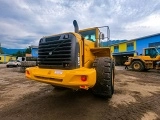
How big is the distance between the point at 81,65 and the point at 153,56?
14616mm

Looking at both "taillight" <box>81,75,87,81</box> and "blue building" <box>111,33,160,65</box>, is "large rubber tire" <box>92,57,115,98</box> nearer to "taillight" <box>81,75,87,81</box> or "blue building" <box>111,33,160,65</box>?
"taillight" <box>81,75,87,81</box>

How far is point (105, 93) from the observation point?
181 inches

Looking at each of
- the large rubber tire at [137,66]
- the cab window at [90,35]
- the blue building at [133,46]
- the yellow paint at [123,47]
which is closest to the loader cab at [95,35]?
the cab window at [90,35]

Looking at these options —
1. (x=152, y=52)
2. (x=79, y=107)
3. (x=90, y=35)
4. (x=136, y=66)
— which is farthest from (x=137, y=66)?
(x=79, y=107)

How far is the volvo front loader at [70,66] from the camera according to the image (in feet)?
12.2

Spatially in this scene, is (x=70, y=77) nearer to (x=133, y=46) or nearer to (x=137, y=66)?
(x=137, y=66)

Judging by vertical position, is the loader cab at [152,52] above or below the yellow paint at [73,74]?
above

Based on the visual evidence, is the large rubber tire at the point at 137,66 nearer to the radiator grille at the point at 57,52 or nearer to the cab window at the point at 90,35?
the cab window at the point at 90,35

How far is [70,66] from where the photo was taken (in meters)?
4.08

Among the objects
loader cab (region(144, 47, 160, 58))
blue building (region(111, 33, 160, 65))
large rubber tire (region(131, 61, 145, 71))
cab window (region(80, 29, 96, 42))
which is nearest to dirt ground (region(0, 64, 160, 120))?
cab window (region(80, 29, 96, 42))

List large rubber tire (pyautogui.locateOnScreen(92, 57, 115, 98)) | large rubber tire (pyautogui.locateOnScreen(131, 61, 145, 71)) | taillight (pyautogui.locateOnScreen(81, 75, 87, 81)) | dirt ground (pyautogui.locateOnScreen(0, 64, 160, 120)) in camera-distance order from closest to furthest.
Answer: taillight (pyautogui.locateOnScreen(81, 75, 87, 81)) → dirt ground (pyautogui.locateOnScreen(0, 64, 160, 120)) → large rubber tire (pyautogui.locateOnScreen(92, 57, 115, 98)) → large rubber tire (pyautogui.locateOnScreen(131, 61, 145, 71))

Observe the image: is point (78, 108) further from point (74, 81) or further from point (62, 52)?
point (62, 52)

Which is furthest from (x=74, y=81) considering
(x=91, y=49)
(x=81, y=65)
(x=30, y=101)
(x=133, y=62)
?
(x=133, y=62)

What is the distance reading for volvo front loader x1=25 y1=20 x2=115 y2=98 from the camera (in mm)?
3705
